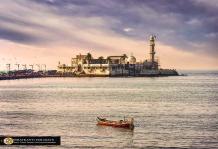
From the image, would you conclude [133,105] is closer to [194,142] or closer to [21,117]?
[21,117]

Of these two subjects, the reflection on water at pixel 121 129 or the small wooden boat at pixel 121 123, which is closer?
the reflection on water at pixel 121 129

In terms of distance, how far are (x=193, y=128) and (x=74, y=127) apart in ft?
54.4

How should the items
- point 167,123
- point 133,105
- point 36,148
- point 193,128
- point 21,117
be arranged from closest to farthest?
point 36,148
point 193,128
point 167,123
point 21,117
point 133,105

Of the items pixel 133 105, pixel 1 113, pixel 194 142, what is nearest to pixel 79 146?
pixel 194 142

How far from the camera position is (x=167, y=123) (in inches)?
3127

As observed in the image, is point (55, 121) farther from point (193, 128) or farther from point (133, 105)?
point (133, 105)

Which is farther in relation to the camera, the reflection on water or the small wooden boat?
the small wooden boat

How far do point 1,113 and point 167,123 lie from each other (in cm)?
3234

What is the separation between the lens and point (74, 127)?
74.2m

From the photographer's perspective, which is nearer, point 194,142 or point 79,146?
point 79,146

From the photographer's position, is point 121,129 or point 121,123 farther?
point 121,123

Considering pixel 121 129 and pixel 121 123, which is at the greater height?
pixel 121 123

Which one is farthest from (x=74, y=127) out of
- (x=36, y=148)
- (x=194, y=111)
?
(x=194, y=111)

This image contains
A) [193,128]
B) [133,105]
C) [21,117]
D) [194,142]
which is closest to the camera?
[194,142]
